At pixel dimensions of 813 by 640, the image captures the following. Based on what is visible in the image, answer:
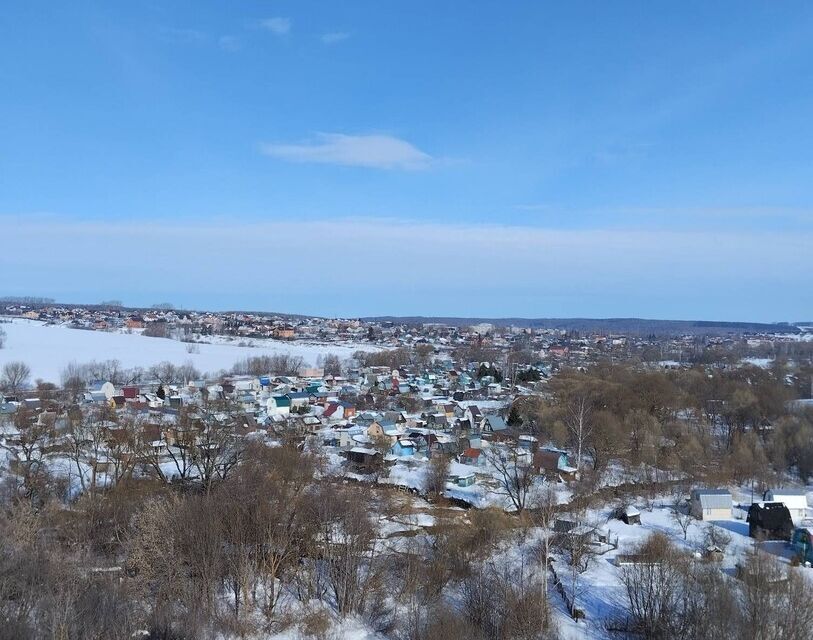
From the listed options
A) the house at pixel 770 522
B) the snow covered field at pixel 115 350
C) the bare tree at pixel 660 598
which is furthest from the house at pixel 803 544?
the snow covered field at pixel 115 350

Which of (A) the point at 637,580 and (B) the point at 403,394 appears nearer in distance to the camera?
(A) the point at 637,580

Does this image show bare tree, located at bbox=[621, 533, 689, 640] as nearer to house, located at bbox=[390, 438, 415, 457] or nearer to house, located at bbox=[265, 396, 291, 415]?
house, located at bbox=[390, 438, 415, 457]

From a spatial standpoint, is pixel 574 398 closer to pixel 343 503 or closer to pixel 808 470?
pixel 808 470

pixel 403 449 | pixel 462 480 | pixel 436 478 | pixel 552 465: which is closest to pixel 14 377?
pixel 403 449

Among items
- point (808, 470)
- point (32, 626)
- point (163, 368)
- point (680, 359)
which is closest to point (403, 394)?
point (163, 368)

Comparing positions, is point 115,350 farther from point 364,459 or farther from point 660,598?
point 660,598

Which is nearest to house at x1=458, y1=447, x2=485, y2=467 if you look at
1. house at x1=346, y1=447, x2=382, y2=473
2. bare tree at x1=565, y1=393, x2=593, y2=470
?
house at x1=346, y1=447, x2=382, y2=473

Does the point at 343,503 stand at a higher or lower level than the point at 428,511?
higher
